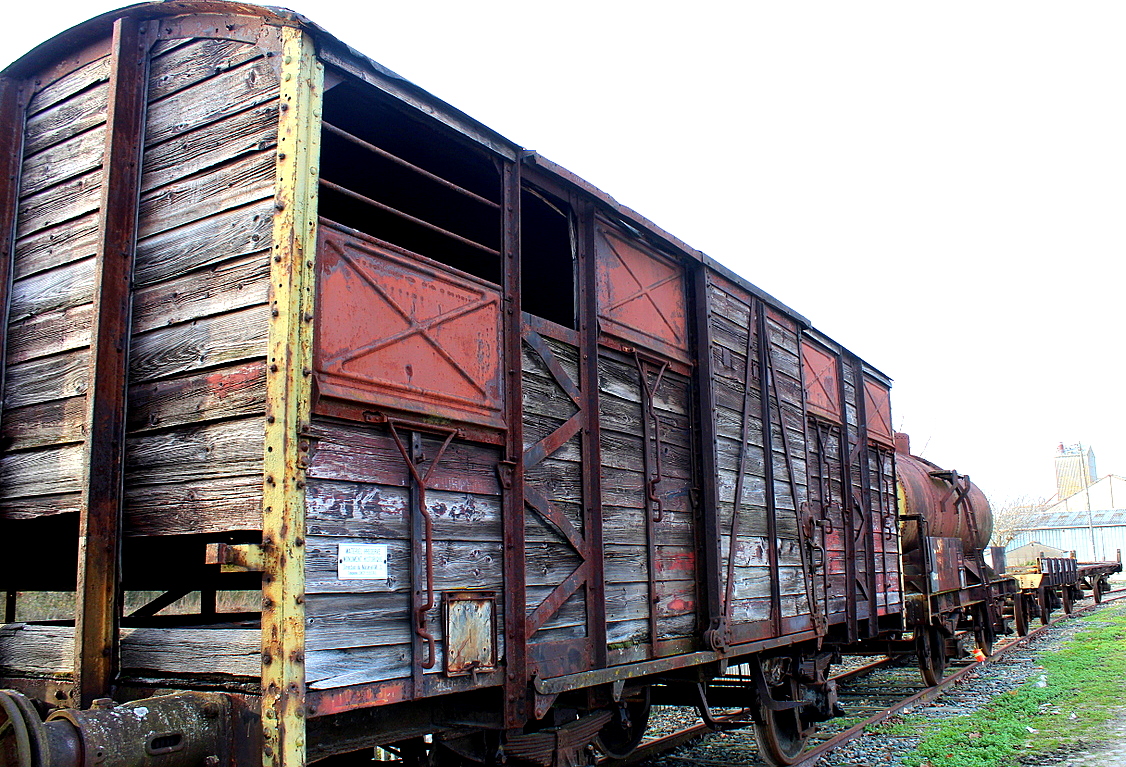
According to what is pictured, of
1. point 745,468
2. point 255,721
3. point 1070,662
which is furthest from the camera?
point 1070,662

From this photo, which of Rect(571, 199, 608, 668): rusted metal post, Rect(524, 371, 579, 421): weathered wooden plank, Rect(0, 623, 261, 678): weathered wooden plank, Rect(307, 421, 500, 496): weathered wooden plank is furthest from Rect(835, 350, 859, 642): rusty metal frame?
Rect(0, 623, 261, 678): weathered wooden plank

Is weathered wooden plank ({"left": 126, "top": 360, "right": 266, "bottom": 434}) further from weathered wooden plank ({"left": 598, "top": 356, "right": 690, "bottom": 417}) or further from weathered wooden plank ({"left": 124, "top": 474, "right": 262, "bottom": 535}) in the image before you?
weathered wooden plank ({"left": 598, "top": 356, "right": 690, "bottom": 417})

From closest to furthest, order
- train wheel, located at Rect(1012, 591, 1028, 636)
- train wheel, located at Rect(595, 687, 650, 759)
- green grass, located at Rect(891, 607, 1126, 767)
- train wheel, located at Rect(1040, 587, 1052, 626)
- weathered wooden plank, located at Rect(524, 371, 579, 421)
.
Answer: weathered wooden plank, located at Rect(524, 371, 579, 421) → train wheel, located at Rect(595, 687, 650, 759) → green grass, located at Rect(891, 607, 1126, 767) → train wheel, located at Rect(1012, 591, 1028, 636) → train wheel, located at Rect(1040, 587, 1052, 626)

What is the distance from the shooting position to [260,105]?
12.3 feet

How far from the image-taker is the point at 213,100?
3.97 meters

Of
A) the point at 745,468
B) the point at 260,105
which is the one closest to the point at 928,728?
the point at 745,468

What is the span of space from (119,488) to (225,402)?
28.8 inches

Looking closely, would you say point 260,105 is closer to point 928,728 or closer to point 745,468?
point 745,468

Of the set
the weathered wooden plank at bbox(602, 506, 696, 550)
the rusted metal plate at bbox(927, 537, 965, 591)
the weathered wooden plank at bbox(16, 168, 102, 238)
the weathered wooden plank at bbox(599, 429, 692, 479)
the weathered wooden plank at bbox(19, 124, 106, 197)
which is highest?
the weathered wooden plank at bbox(19, 124, 106, 197)

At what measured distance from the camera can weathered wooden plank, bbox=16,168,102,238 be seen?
4.24 m

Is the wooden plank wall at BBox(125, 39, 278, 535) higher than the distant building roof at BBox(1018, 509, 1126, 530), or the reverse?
the wooden plank wall at BBox(125, 39, 278, 535)

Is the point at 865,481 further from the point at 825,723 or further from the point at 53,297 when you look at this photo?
the point at 53,297

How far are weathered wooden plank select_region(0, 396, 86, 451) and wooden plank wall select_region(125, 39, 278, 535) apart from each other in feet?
0.91

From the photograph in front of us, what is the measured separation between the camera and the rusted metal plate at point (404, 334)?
3.66 metres
